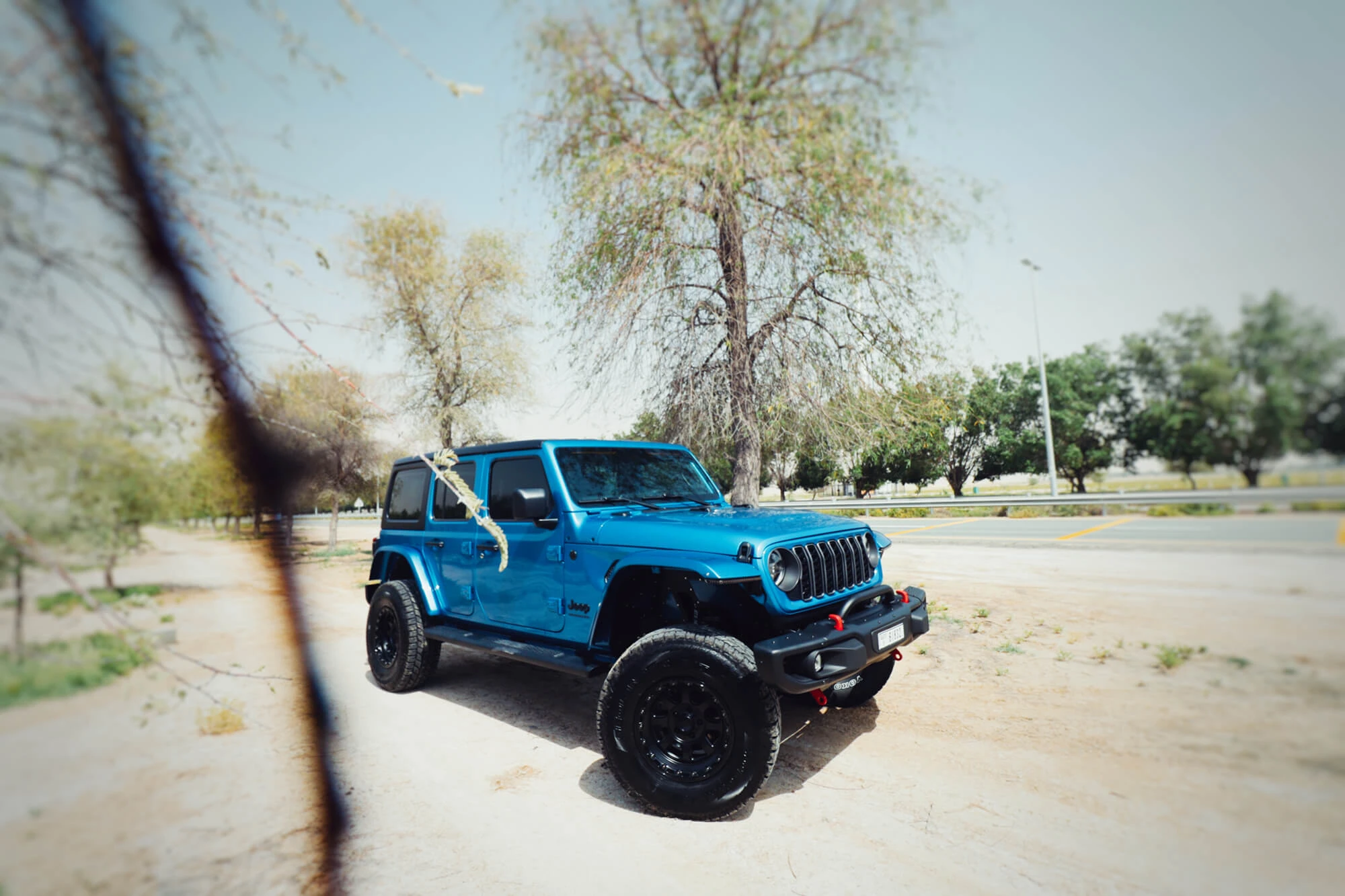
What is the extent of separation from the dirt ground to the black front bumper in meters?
0.67

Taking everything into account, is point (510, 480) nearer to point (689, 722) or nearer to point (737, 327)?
point (689, 722)

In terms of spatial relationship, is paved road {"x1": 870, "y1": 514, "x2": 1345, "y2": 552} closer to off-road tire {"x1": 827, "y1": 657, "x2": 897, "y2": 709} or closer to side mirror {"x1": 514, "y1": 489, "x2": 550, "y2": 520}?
off-road tire {"x1": 827, "y1": 657, "x2": 897, "y2": 709}

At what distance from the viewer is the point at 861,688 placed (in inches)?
174

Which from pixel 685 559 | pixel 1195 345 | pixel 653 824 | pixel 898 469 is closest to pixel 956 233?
pixel 898 469

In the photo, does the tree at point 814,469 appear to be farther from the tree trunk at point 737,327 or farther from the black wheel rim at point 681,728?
the black wheel rim at point 681,728

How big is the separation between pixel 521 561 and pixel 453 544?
94cm

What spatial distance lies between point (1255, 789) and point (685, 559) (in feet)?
7.45

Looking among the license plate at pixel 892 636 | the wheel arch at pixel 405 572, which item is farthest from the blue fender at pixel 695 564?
the wheel arch at pixel 405 572

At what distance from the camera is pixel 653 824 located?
296 cm

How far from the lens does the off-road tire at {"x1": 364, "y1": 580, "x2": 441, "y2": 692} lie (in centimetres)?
485

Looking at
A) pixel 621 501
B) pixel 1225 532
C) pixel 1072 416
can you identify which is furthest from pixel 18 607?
pixel 621 501

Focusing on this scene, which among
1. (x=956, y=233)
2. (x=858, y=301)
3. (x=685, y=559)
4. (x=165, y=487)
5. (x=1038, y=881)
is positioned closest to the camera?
(x=165, y=487)

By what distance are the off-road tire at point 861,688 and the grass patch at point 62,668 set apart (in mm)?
4135

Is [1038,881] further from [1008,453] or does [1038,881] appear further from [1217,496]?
[1217,496]
